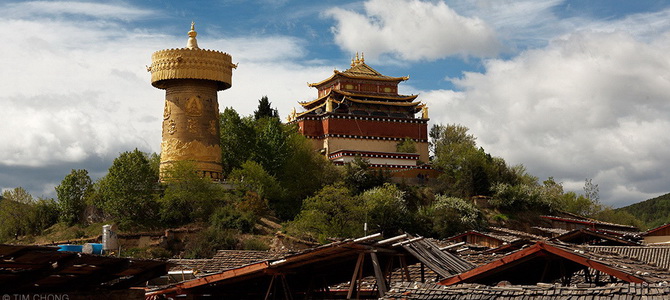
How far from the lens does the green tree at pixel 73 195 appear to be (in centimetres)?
5097

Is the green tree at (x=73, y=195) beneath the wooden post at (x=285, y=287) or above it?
above

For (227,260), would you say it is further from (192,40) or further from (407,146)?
(407,146)

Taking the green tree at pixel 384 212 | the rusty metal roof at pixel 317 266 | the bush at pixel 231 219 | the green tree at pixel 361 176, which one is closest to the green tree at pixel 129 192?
the bush at pixel 231 219

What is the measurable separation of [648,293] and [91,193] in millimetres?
42499

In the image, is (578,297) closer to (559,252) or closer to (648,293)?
(648,293)

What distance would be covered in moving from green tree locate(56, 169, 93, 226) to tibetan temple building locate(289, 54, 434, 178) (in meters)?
18.3

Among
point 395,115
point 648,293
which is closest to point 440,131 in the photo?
point 395,115

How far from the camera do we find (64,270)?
52.4ft

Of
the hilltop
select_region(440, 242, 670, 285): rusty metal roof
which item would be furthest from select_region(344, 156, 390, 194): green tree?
the hilltop

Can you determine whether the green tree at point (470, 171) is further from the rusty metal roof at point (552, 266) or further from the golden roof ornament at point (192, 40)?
the rusty metal roof at point (552, 266)

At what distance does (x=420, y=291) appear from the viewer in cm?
1538

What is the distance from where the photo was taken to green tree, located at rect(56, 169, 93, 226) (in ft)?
167

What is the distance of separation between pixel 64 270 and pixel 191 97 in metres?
35.1

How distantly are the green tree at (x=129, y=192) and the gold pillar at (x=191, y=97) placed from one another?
1.95 m
